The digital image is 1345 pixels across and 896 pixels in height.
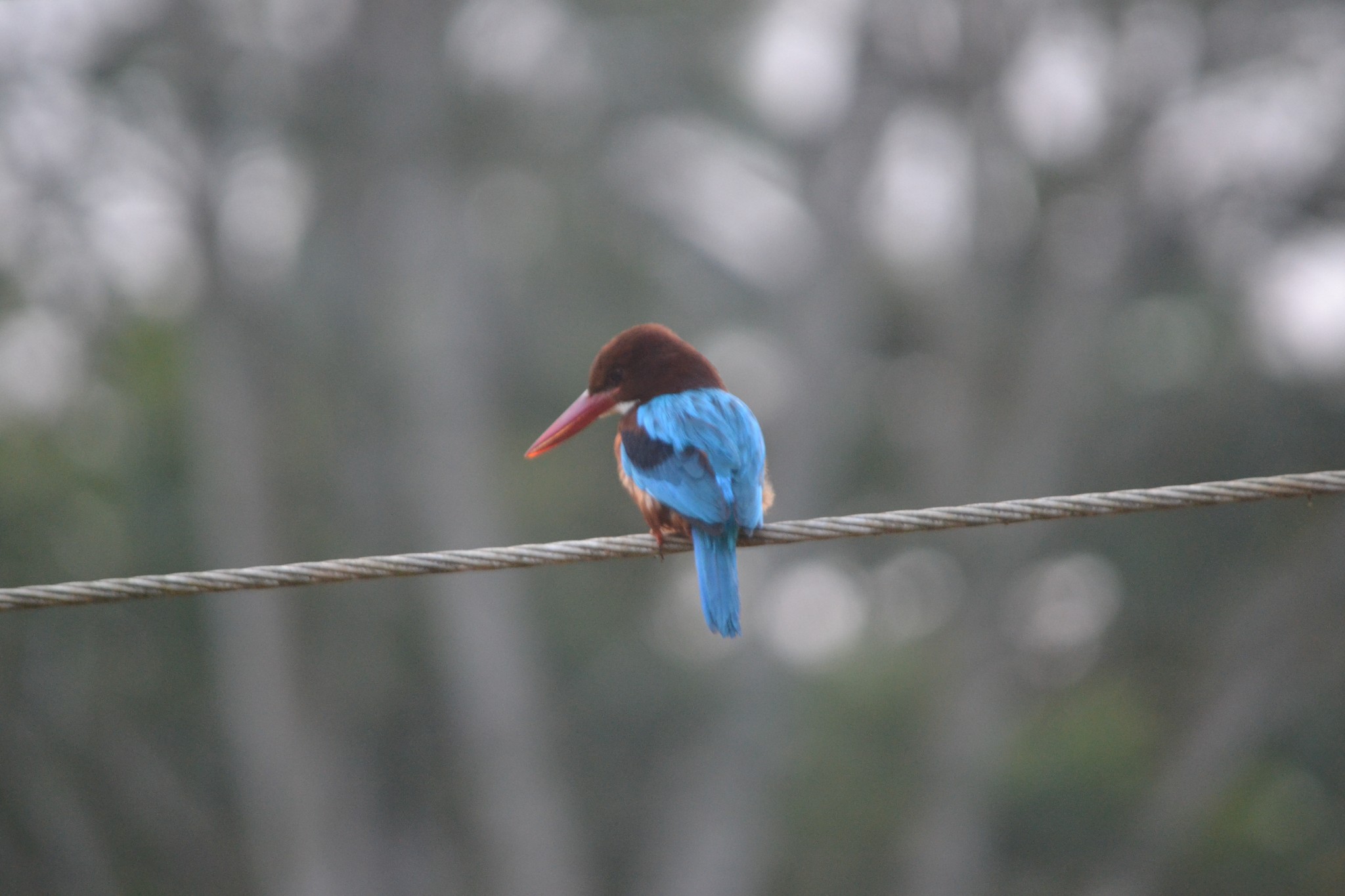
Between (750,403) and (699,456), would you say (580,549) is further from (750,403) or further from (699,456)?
(750,403)

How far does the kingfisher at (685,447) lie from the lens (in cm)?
354

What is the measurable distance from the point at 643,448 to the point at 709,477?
1.17 ft

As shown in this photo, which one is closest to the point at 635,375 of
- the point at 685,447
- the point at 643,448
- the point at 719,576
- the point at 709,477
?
the point at 643,448

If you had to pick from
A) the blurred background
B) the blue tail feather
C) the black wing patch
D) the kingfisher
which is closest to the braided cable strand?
the kingfisher

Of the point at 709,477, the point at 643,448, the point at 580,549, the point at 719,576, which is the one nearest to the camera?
the point at 580,549

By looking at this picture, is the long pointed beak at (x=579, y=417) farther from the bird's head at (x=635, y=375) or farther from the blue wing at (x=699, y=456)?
the blue wing at (x=699, y=456)

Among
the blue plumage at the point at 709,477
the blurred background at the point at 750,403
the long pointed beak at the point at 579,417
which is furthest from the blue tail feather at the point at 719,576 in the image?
the blurred background at the point at 750,403

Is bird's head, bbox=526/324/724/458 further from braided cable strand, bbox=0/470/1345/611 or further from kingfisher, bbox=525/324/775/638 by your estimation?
braided cable strand, bbox=0/470/1345/611

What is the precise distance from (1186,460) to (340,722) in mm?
7777

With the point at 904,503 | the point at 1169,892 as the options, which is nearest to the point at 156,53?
the point at 904,503

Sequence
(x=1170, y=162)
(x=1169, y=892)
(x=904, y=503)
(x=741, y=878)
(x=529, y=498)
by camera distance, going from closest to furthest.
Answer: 1. (x=1170, y=162)
2. (x=741, y=878)
3. (x=1169, y=892)
4. (x=904, y=503)
5. (x=529, y=498)

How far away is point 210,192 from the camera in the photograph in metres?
9.80

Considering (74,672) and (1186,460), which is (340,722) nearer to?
(74,672)

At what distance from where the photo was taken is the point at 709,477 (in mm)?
3607
